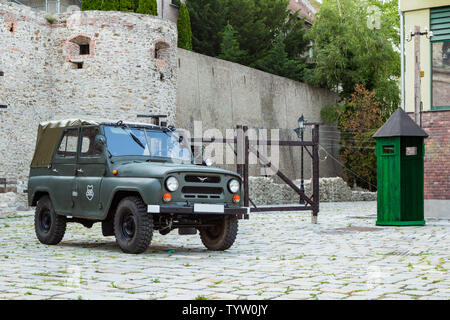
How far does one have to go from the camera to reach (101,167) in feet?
33.8

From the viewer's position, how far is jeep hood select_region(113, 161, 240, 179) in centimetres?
954

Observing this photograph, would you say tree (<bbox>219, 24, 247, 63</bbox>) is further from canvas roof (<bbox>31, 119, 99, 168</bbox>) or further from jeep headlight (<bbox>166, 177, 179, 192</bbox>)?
jeep headlight (<bbox>166, 177, 179, 192</bbox>)

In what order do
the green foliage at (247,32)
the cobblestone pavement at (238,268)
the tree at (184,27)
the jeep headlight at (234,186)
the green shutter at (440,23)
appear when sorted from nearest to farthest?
the cobblestone pavement at (238,268), the jeep headlight at (234,186), the green shutter at (440,23), the tree at (184,27), the green foliage at (247,32)

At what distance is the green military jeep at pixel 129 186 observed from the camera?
9.52m

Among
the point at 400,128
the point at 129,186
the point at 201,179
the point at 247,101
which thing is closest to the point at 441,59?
the point at 400,128

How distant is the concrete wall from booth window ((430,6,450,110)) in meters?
15.3

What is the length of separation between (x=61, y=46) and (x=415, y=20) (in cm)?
1428

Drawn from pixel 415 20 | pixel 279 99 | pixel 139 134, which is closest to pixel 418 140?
pixel 415 20

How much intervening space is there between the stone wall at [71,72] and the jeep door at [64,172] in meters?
16.1

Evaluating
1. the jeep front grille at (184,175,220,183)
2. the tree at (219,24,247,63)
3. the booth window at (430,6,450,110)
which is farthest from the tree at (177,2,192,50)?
the jeep front grille at (184,175,220,183)

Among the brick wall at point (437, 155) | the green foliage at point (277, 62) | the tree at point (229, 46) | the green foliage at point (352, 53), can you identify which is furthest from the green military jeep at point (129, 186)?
the green foliage at point (352, 53)

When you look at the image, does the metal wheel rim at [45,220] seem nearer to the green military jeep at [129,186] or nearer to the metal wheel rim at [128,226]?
the green military jeep at [129,186]

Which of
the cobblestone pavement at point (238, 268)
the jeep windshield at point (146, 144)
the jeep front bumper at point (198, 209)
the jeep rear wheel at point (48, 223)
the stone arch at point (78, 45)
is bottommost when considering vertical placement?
the cobblestone pavement at point (238, 268)

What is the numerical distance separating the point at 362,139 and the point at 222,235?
32059 millimetres
